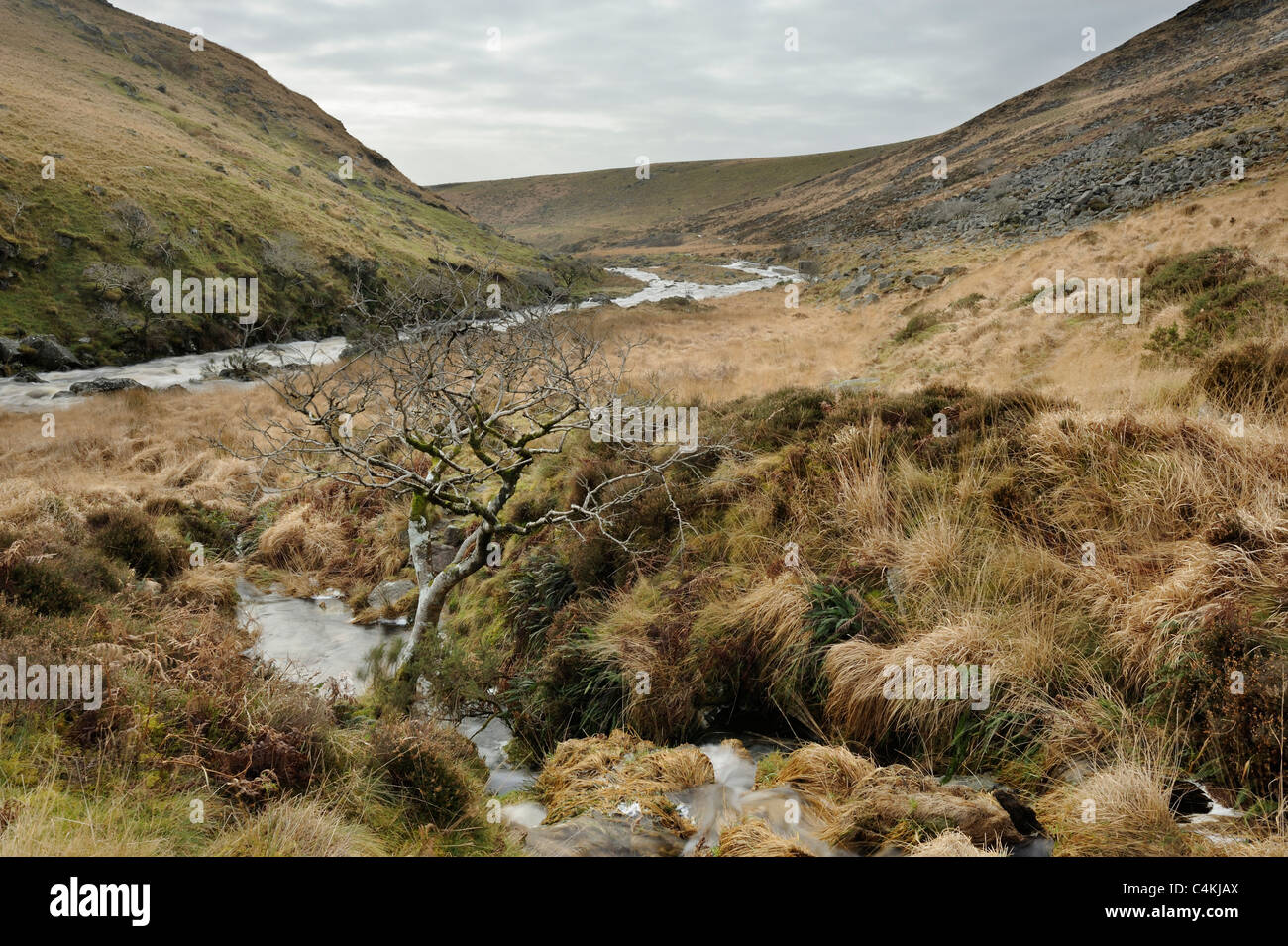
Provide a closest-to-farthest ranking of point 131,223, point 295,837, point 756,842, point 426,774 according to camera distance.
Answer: point 295,837
point 756,842
point 426,774
point 131,223

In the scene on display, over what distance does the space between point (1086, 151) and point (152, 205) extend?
5646 centimetres

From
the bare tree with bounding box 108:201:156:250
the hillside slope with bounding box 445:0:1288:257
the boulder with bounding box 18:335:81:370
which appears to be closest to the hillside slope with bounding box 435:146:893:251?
the hillside slope with bounding box 445:0:1288:257

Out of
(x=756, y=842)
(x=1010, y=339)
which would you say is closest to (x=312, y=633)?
(x=756, y=842)

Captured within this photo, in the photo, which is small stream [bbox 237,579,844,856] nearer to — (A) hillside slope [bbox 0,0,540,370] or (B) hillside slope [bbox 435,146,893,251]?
(A) hillside slope [bbox 0,0,540,370]

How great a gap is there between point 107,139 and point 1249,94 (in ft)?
218

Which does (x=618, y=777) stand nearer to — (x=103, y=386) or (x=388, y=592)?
(x=388, y=592)

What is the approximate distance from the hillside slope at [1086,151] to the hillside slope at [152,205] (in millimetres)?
30133

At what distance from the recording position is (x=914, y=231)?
152 ft

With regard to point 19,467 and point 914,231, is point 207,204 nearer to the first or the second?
point 19,467

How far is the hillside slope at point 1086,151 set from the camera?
2781 centimetres

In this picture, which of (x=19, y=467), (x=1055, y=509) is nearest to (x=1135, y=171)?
(x=1055, y=509)

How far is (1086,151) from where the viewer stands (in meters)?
40.1

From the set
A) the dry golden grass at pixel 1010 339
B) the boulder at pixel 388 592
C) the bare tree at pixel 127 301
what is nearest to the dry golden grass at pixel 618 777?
the dry golden grass at pixel 1010 339

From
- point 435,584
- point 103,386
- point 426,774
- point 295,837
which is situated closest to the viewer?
point 295,837
